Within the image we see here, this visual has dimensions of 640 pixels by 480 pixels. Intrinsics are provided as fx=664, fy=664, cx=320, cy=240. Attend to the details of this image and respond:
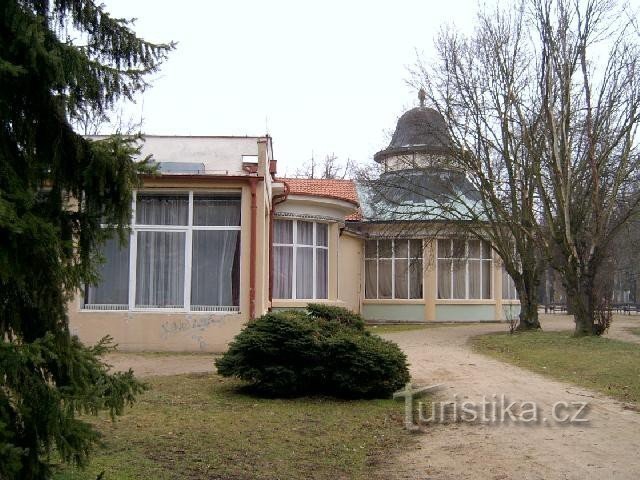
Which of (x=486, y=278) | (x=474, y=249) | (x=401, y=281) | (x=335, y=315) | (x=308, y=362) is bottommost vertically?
(x=308, y=362)

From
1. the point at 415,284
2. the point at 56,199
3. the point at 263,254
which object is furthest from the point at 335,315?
the point at 415,284

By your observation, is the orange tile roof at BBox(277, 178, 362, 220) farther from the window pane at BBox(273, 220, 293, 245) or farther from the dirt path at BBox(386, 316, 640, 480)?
the dirt path at BBox(386, 316, 640, 480)

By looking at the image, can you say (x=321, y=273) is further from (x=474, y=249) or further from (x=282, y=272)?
(x=474, y=249)

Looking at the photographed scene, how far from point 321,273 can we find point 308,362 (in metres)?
9.84

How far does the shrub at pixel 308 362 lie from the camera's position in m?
9.20

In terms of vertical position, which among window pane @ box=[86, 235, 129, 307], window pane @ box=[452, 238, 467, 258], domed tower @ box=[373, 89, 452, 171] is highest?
domed tower @ box=[373, 89, 452, 171]

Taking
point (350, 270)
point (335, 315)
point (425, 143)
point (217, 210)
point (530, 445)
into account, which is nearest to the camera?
point (530, 445)

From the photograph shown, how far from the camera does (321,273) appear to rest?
1916cm

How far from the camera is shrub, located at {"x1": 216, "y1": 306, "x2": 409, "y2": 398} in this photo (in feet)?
30.2

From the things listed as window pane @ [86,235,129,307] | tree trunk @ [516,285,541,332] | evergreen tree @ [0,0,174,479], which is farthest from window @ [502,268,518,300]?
evergreen tree @ [0,0,174,479]

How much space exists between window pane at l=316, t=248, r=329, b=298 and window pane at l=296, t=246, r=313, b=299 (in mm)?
256

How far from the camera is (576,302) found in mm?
18734

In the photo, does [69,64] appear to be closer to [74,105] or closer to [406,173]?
[74,105]

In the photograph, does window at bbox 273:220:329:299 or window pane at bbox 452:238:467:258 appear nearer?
window at bbox 273:220:329:299
